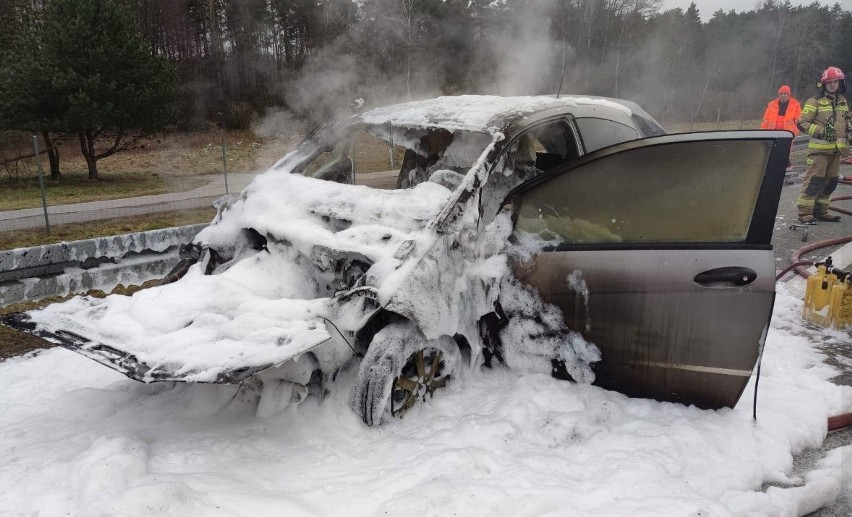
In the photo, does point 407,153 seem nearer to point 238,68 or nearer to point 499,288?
point 499,288

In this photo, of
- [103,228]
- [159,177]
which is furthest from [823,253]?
[159,177]

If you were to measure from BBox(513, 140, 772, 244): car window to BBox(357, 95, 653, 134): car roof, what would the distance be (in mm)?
619

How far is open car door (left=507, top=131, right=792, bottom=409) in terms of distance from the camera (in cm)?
302

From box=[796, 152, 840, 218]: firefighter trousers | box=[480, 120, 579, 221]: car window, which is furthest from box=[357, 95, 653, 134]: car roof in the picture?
box=[796, 152, 840, 218]: firefighter trousers

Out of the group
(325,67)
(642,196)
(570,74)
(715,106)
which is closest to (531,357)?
(642,196)

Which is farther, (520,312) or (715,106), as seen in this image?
(715,106)

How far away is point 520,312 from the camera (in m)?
3.48

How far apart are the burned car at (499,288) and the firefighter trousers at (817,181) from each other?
6.00 metres

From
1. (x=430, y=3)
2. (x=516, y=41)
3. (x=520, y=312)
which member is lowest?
(x=520, y=312)

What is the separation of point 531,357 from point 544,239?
2.39ft

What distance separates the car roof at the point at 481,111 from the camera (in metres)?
3.83

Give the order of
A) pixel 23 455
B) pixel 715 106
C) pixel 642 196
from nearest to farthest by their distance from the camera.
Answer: pixel 23 455, pixel 642 196, pixel 715 106

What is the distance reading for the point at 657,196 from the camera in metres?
3.22

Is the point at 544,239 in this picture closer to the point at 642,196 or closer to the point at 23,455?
the point at 642,196
